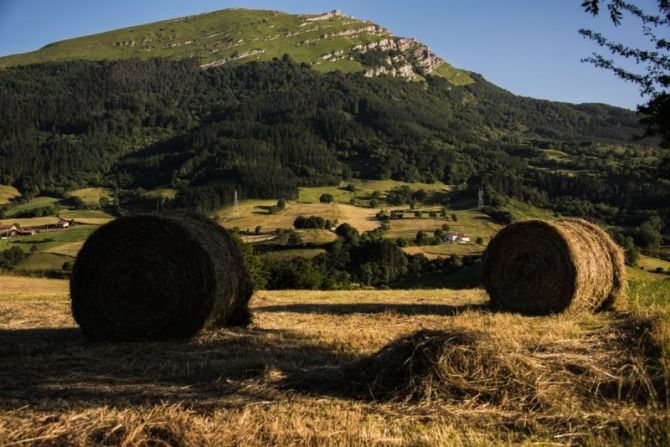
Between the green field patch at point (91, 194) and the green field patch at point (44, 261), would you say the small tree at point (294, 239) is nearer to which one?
the green field patch at point (44, 261)

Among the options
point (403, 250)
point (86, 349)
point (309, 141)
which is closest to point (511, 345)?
point (86, 349)

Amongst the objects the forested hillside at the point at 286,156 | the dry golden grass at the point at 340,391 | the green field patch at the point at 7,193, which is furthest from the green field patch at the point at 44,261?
the green field patch at the point at 7,193

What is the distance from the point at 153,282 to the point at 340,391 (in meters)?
6.13

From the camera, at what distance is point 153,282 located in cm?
1176

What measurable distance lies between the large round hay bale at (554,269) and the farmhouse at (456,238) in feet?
194

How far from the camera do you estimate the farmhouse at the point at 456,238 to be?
74.8 m

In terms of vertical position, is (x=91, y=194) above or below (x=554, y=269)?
below

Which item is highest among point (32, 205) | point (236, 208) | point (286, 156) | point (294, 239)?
point (286, 156)

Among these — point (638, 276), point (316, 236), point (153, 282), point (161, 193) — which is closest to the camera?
point (153, 282)

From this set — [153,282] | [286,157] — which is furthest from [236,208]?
[153,282]

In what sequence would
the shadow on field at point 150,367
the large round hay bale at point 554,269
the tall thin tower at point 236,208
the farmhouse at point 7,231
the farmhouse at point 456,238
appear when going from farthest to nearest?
the tall thin tower at point 236,208 < the farmhouse at point 7,231 < the farmhouse at point 456,238 < the large round hay bale at point 554,269 < the shadow on field at point 150,367

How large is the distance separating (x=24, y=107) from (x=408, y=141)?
369 feet

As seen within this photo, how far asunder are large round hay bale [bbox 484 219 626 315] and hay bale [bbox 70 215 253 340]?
7.10m

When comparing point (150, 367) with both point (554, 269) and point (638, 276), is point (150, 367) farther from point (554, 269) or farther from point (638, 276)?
point (638, 276)
